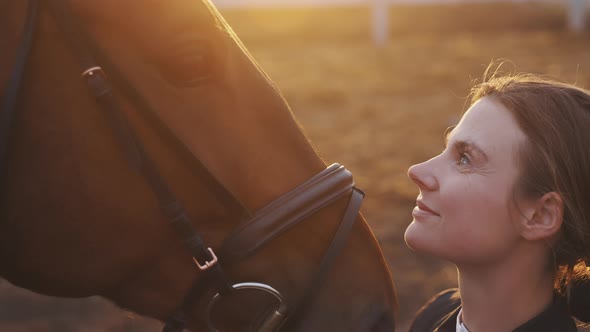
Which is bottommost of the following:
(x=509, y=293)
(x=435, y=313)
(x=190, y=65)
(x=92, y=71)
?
(x=435, y=313)

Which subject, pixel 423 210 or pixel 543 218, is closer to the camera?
pixel 543 218

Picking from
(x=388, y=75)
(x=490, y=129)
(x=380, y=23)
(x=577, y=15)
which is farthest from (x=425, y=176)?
(x=577, y=15)

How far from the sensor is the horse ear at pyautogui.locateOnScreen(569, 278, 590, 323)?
1.86 metres

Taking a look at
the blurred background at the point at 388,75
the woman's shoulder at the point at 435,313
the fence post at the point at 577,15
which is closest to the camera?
the woman's shoulder at the point at 435,313

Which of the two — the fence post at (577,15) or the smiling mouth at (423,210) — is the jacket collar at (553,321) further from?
the fence post at (577,15)

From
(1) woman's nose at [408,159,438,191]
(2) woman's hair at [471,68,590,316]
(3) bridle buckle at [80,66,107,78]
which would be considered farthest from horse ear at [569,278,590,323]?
(3) bridle buckle at [80,66,107,78]

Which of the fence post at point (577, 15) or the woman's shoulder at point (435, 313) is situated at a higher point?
the woman's shoulder at point (435, 313)

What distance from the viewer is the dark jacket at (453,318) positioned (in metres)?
1.80

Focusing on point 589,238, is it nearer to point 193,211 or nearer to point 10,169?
point 193,211

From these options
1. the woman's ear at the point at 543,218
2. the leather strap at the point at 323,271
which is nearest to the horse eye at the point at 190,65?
the leather strap at the point at 323,271

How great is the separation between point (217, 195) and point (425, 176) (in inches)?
21.5

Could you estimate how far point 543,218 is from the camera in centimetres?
177

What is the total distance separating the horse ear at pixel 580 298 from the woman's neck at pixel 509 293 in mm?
68

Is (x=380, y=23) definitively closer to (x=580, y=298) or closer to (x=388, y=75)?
(x=388, y=75)
